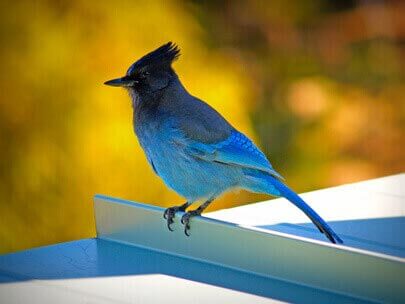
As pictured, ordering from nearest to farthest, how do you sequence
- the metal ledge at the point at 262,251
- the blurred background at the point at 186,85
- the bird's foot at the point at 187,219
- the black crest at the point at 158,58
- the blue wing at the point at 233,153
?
the metal ledge at the point at 262,251 → the bird's foot at the point at 187,219 → the blue wing at the point at 233,153 → the black crest at the point at 158,58 → the blurred background at the point at 186,85

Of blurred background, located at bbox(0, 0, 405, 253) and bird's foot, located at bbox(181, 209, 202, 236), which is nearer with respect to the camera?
bird's foot, located at bbox(181, 209, 202, 236)

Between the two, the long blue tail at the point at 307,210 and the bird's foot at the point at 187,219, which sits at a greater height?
the long blue tail at the point at 307,210

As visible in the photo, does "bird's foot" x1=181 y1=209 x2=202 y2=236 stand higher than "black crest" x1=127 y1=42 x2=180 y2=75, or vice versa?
"black crest" x1=127 y1=42 x2=180 y2=75

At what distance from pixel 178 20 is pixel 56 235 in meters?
1.13

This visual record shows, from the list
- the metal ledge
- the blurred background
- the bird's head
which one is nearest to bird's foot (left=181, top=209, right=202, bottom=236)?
the metal ledge

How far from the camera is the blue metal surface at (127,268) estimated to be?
8.88 feet

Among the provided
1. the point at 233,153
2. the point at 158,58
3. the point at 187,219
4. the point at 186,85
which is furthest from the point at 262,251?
the point at 186,85

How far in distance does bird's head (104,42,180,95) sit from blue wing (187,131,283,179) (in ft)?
0.92

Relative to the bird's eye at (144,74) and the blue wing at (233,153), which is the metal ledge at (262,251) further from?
the bird's eye at (144,74)

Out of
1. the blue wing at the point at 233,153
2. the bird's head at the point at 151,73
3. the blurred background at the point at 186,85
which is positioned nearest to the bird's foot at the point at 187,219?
the blue wing at the point at 233,153

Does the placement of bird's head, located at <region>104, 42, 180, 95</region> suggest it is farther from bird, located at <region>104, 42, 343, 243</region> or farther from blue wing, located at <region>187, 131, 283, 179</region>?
blue wing, located at <region>187, 131, 283, 179</region>

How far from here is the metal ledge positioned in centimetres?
261

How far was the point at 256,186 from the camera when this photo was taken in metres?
3.45

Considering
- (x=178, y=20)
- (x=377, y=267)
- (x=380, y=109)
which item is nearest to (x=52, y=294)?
(x=377, y=267)
